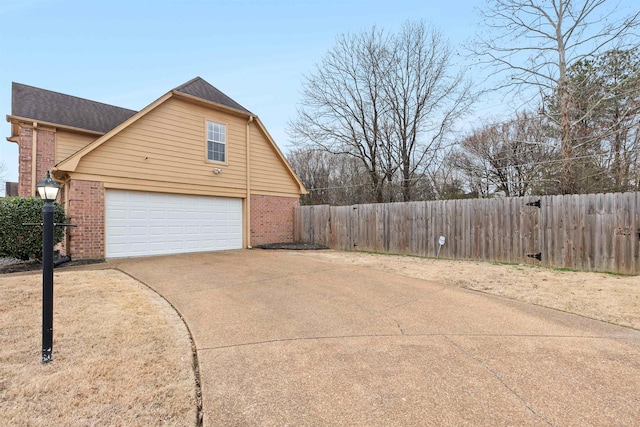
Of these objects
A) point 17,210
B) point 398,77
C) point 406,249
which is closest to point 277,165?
point 406,249

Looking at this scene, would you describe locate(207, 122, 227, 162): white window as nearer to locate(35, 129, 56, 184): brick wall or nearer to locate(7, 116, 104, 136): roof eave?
locate(7, 116, 104, 136): roof eave

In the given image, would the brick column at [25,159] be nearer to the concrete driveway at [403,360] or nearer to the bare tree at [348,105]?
the concrete driveway at [403,360]

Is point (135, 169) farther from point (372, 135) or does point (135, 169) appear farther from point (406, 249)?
point (372, 135)

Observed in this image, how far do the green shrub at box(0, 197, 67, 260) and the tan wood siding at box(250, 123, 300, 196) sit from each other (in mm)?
6270

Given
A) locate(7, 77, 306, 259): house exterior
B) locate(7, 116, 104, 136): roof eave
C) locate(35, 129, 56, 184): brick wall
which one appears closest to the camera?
locate(7, 77, 306, 259): house exterior

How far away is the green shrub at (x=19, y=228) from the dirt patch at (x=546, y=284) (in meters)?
7.62

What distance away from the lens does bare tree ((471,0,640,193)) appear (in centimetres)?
916

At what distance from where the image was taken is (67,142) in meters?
11.7

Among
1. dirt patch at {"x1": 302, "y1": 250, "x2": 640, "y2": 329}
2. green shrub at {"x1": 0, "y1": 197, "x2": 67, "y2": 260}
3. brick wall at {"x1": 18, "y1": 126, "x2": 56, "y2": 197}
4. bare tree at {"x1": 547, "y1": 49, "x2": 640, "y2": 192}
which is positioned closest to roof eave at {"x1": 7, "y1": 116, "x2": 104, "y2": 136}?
brick wall at {"x1": 18, "y1": 126, "x2": 56, "y2": 197}

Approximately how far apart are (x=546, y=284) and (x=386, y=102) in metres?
14.9

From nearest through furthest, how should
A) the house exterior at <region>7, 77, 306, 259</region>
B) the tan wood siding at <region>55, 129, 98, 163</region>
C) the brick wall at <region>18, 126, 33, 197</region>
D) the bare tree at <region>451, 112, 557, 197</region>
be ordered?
the house exterior at <region>7, 77, 306, 259</region>
the brick wall at <region>18, 126, 33, 197</region>
the tan wood siding at <region>55, 129, 98, 163</region>
the bare tree at <region>451, 112, 557, 197</region>

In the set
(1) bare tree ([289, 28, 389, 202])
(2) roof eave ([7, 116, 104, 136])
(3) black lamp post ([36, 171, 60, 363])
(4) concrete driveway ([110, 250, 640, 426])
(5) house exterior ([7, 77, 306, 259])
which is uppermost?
(1) bare tree ([289, 28, 389, 202])

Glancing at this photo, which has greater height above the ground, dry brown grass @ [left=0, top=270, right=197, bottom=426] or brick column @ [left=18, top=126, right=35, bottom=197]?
brick column @ [left=18, top=126, right=35, bottom=197]

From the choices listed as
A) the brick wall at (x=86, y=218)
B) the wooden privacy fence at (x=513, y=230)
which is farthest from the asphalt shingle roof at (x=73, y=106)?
the wooden privacy fence at (x=513, y=230)
